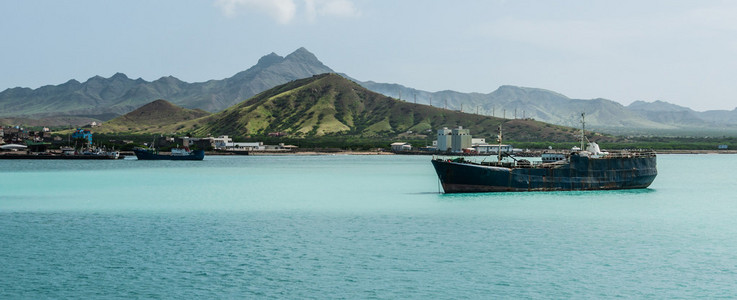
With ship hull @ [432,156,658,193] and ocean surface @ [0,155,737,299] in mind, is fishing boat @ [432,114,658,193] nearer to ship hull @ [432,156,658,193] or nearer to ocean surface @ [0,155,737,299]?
ship hull @ [432,156,658,193]

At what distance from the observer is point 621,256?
4050 cm

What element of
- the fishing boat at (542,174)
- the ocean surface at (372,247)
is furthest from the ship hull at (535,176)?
the ocean surface at (372,247)

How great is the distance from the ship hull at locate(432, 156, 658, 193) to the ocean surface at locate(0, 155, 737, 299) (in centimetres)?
121

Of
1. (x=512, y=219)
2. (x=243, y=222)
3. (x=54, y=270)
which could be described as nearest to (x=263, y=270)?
(x=54, y=270)

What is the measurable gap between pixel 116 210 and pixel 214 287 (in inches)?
1416

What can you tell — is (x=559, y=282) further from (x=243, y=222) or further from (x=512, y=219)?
(x=243, y=222)

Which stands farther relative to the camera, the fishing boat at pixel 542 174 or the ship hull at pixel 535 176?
the fishing boat at pixel 542 174

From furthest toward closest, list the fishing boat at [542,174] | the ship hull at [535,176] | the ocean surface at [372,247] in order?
1. the fishing boat at [542,174]
2. the ship hull at [535,176]
3. the ocean surface at [372,247]

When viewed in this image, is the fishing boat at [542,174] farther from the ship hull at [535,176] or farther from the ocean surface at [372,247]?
the ocean surface at [372,247]

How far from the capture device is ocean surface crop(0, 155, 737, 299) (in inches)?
1289

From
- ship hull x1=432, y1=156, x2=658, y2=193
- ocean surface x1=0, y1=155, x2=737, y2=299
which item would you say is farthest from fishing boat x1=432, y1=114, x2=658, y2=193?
ocean surface x1=0, y1=155, x2=737, y2=299

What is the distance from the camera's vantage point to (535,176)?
76188 mm

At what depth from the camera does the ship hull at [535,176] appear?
74125mm

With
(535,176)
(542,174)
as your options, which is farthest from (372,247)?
(542,174)
